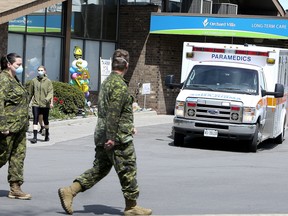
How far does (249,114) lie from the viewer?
1883 centimetres

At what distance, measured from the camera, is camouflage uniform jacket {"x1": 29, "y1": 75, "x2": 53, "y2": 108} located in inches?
744

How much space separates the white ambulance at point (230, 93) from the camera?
19.0 meters

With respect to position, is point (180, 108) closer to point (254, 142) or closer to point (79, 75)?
point (254, 142)

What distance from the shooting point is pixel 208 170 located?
15055 mm

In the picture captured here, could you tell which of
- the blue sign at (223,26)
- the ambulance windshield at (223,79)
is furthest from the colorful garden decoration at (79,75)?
the ambulance windshield at (223,79)

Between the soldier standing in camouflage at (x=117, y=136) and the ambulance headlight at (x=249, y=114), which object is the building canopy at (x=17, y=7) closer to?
the ambulance headlight at (x=249, y=114)

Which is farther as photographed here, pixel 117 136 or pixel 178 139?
pixel 178 139

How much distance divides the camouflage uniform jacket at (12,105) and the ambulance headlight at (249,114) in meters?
9.21

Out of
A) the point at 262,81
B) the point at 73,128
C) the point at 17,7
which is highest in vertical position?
the point at 17,7

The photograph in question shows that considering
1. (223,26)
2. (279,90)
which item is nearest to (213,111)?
(279,90)

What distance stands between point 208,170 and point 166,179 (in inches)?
72.4

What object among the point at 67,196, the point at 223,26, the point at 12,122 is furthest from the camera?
the point at 223,26

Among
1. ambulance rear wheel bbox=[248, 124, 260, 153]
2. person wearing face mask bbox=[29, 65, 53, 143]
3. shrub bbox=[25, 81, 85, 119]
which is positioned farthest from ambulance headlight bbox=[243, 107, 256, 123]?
shrub bbox=[25, 81, 85, 119]

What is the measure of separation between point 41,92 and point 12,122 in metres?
8.75
